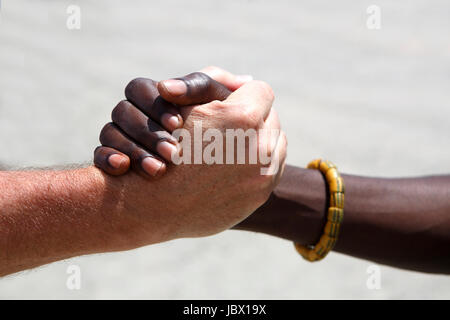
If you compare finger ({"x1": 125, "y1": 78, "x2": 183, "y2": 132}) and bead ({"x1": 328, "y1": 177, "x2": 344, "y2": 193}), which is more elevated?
finger ({"x1": 125, "y1": 78, "x2": 183, "y2": 132})

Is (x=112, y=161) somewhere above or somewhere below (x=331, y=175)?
above

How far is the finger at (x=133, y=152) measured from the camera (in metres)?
1.18

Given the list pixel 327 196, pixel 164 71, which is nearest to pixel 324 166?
pixel 327 196

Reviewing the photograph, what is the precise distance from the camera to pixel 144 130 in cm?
122

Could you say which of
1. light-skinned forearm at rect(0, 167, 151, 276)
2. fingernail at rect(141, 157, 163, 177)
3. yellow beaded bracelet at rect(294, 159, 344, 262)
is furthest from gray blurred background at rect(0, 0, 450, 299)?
fingernail at rect(141, 157, 163, 177)

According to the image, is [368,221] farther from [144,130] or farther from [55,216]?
[55,216]

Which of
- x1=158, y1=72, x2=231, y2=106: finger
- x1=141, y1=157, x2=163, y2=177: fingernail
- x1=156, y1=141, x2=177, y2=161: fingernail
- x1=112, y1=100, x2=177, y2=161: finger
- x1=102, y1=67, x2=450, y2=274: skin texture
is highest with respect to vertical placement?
x1=158, y1=72, x2=231, y2=106: finger

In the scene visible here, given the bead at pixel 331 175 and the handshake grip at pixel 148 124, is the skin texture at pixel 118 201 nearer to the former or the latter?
Answer: the handshake grip at pixel 148 124

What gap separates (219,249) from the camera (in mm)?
2498

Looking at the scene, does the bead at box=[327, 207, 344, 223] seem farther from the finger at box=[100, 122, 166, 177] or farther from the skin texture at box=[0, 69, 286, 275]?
the finger at box=[100, 122, 166, 177]

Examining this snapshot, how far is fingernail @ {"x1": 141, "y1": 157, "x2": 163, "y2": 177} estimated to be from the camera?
46.2 inches

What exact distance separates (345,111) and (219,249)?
1.36m

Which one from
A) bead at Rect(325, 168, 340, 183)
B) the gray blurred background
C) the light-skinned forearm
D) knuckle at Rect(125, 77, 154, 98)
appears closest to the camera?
the light-skinned forearm

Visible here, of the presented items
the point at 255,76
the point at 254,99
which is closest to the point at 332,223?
the point at 254,99
